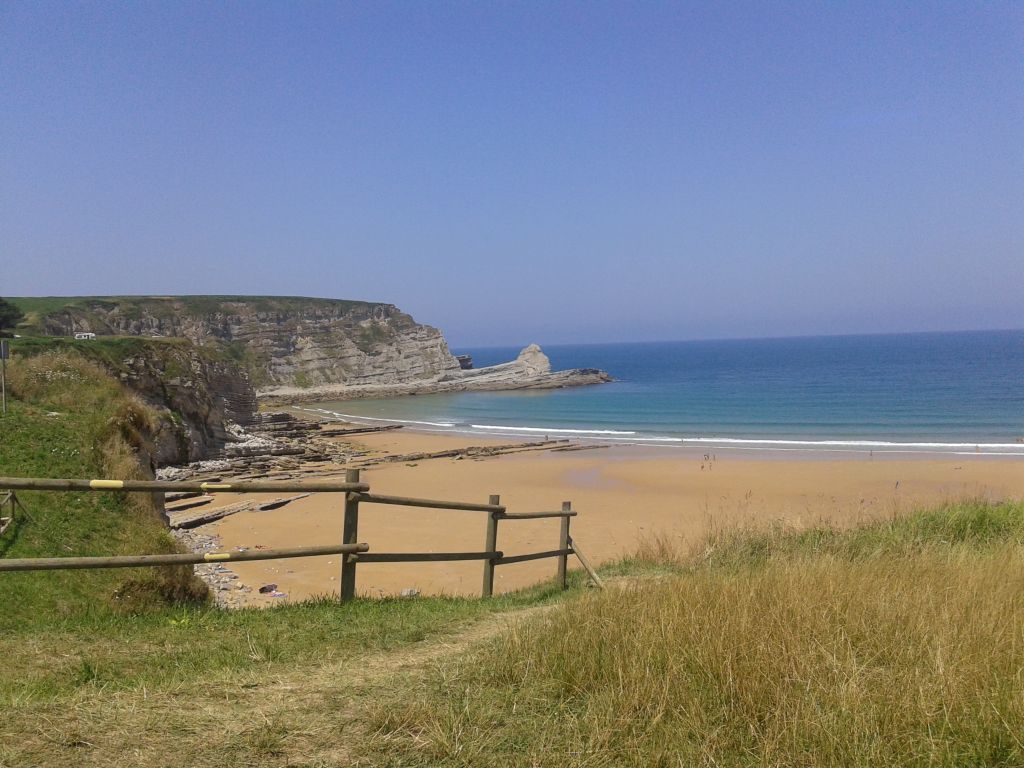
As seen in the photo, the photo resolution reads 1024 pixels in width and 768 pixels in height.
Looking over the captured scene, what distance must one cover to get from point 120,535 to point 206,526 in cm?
1036

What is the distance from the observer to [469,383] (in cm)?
9838

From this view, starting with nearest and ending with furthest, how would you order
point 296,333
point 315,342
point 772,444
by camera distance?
1. point 772,444
2. point 315,342
3. point 296,333

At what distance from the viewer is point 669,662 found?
12.9 ft

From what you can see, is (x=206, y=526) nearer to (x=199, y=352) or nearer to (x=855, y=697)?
(x=855, y=697)

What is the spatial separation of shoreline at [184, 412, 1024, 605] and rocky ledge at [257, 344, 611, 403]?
155 ft

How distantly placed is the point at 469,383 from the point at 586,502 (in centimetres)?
7525

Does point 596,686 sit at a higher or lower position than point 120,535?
higher

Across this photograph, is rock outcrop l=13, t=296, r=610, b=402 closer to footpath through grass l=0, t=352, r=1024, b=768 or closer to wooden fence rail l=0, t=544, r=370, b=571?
wooden fence rail l=0, t=544, r=370, b=571

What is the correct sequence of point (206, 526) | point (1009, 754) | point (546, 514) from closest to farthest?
1. point (1009, 754)
2. point (546, 514)
3. point (206, 526)

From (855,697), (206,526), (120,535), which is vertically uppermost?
(855,697)

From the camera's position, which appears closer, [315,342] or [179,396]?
[179,396]

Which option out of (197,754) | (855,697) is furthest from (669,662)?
(197,754)

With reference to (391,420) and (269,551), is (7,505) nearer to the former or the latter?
(269,551)

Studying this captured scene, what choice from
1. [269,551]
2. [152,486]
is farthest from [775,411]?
[152,486]
